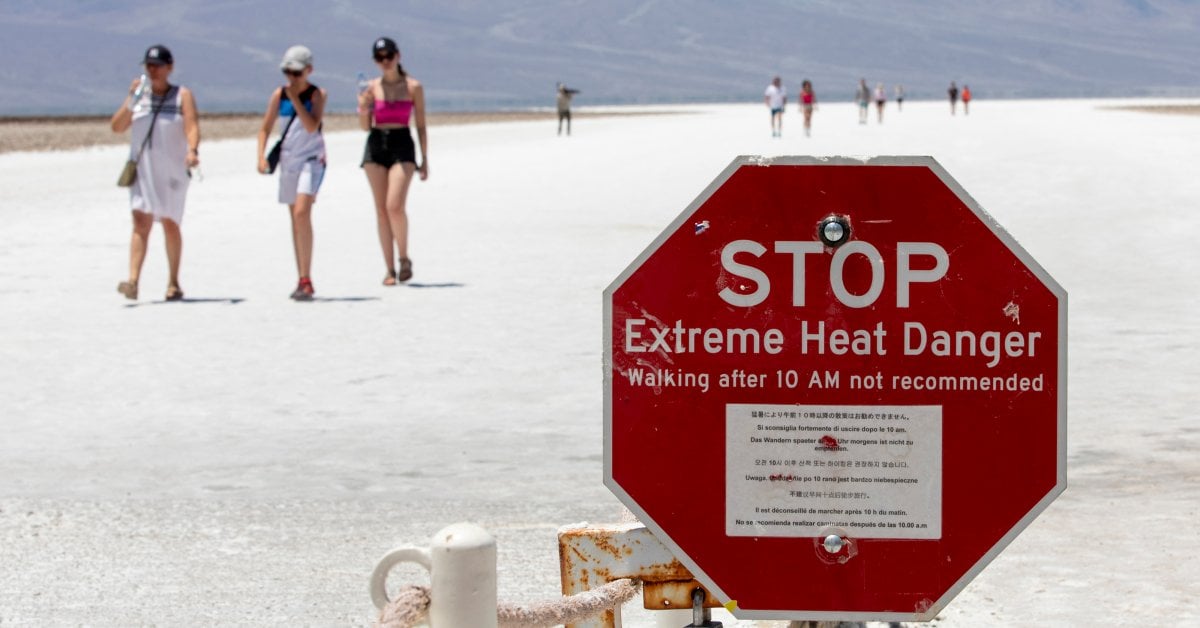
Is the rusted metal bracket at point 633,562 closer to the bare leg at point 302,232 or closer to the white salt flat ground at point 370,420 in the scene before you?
the white salt flat ground at point 370,420

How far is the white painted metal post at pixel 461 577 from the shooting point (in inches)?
123

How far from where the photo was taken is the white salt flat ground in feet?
17.0

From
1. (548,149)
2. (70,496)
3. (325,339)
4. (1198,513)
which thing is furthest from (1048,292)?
(548,149)

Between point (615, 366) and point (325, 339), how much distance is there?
7035 millimetres

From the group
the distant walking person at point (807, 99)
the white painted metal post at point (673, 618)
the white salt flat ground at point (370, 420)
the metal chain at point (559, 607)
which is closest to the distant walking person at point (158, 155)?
the white salt flat ground at point (370, 420)

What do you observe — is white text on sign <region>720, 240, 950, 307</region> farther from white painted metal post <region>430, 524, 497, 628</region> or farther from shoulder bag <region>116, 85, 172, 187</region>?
shoulder bag <region>116, 85, 172, 187</region>

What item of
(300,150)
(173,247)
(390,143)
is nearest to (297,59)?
(300,150)

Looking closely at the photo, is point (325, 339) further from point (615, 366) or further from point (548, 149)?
point (548, 149)

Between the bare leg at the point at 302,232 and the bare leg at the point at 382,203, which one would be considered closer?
the bare leg at the point at 302,232

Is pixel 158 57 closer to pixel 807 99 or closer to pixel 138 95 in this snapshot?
pixel 138 95

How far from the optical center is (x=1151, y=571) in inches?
203

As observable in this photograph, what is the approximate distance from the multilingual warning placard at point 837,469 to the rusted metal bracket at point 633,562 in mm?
238

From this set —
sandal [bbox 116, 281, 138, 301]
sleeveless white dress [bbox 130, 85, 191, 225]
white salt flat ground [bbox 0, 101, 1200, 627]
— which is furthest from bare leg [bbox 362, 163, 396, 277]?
sandal [bbox 116, 281, 138, 301]

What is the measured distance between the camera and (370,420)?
25.4 feet
